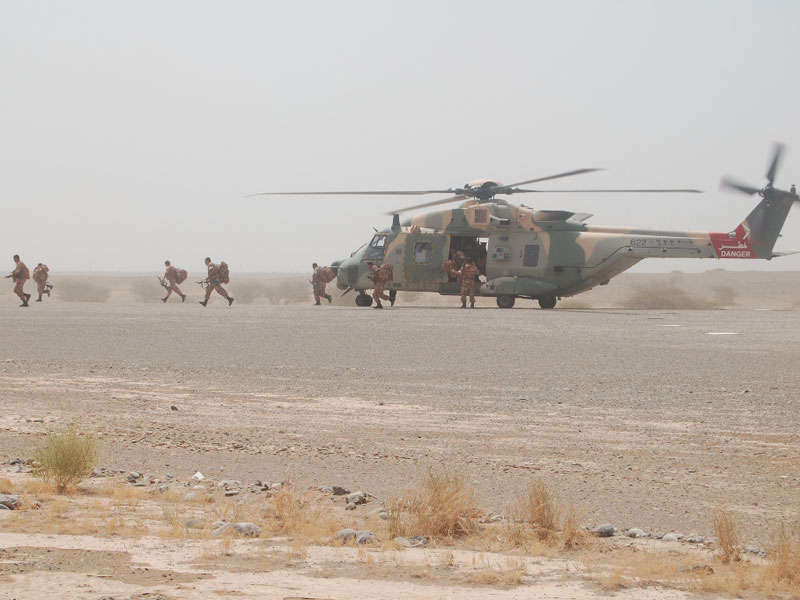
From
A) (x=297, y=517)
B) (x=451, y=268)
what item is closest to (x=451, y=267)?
(x=451, y=268)

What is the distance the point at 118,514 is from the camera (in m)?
7.60

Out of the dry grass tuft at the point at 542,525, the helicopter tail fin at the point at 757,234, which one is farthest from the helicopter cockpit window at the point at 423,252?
the dry grass tuft at the point at 542,525

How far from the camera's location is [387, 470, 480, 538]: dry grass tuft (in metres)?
7.00

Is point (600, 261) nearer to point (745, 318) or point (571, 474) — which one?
point (745, 318)

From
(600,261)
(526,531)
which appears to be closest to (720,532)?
(526,531)

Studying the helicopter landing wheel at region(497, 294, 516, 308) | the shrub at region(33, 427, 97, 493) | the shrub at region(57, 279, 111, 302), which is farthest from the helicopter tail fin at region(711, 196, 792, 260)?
the shrub at region(57, 279, 111, 302)

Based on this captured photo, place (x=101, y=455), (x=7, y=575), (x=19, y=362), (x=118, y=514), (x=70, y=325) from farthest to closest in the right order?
(x=70, y=325)
(x=19, y=362)
(x=101, y=455)
(x=118, y=514)
(x=7, y=575)

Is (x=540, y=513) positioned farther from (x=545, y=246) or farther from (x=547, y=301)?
(x=547, y=301)

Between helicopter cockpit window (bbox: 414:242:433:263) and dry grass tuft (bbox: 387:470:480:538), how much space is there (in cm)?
2715

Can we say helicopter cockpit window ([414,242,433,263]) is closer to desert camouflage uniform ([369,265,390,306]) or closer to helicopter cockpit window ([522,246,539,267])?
desert camouflage uniform ([369,265,390,306])

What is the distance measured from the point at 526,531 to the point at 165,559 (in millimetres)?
2246

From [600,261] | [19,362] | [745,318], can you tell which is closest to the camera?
[19,362]

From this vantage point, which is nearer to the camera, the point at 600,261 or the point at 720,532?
the point at 720,532

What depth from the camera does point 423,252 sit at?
34406mm
